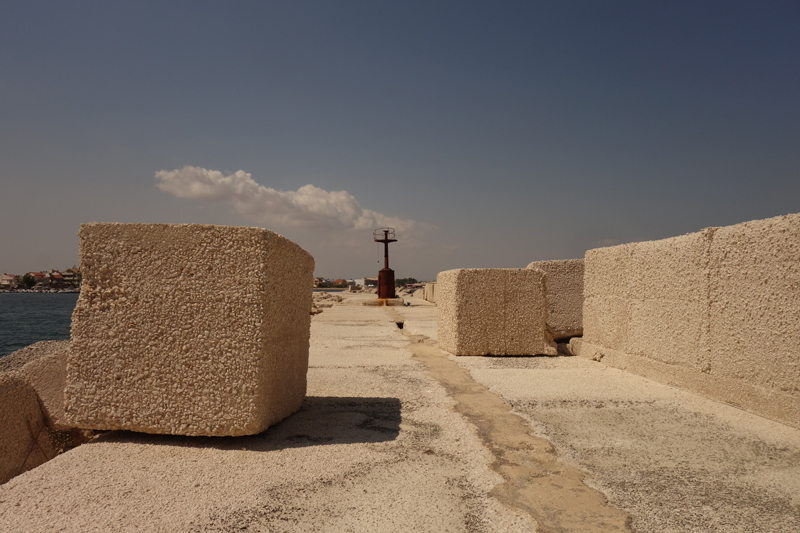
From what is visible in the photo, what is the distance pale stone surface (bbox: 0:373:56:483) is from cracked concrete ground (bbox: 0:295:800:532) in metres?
1.70

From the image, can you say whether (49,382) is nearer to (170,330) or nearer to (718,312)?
(170,330)

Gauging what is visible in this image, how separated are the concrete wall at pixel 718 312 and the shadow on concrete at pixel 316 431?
9.36ft

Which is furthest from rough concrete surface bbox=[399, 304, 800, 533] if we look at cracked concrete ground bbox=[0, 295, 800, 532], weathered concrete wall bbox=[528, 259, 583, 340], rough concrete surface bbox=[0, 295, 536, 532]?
weathered concrete wall bbox=[528, 259, 583, 340]

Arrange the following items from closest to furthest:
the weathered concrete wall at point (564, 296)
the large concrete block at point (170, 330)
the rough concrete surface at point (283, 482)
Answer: the rough concrete surface at point (283, 482), the large concrete block at point (170, 330), the weathered concrete wall at point (564, 296)

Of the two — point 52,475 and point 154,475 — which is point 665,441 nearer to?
point 154,475

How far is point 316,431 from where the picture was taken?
2951 mm

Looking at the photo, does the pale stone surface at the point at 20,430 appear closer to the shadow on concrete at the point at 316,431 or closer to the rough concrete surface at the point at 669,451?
the shadow on concrete at the point at 316,431

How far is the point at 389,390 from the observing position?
13.7 feet

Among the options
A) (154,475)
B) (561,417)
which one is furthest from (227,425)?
(561,417)

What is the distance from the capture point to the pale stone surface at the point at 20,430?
3523 millimetres

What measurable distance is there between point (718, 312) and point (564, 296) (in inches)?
114

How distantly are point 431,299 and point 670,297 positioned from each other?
17754 millimetres

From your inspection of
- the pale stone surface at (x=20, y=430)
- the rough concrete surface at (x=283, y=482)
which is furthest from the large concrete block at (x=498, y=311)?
the pale stone surface at (x=20, y=430)

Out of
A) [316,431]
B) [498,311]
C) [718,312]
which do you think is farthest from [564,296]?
[316,431]
